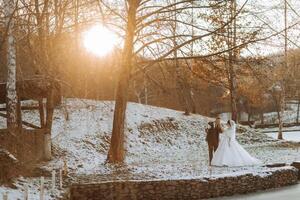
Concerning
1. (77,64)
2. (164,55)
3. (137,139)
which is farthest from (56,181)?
(137,139)

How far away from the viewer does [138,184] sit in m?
14.0

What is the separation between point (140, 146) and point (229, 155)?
26.1 ft

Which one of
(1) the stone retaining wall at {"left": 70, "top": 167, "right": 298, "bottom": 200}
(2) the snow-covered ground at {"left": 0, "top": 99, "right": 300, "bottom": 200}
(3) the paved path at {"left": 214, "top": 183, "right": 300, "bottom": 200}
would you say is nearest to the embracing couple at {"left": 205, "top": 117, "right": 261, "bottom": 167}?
(2) the snow-covered ground at {"left": 0, "top": 99, "right": 300, "bottom": 200}

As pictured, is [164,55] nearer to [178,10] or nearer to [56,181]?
[178,10]

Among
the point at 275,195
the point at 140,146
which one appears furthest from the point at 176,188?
the point at 140,146

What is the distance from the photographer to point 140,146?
28.0 meters

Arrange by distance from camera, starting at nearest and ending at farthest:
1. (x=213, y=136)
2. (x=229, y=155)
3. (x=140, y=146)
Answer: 1. (x=229, y=155)
2. (x=213, y=136)
3. (x=140, y=146)

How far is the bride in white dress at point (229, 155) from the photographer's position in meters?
20.8

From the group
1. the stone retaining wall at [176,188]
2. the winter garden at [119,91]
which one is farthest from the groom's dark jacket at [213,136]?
the stone retaining wall at [176,188]

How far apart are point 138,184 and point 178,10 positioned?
7.86 meters

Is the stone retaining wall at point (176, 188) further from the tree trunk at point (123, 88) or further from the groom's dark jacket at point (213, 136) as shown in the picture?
the tree trunk at point (123, 88)

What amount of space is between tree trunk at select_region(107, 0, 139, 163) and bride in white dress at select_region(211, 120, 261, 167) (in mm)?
3944

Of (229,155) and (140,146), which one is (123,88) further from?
(140,146)

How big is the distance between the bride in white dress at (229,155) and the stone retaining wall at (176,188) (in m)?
4.16
